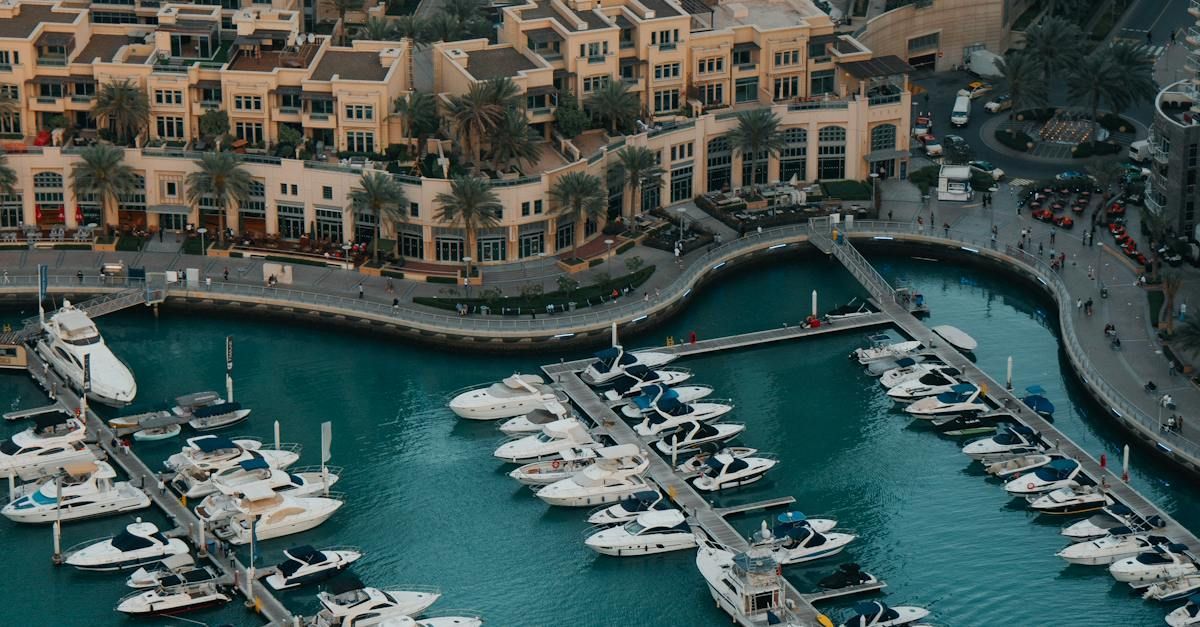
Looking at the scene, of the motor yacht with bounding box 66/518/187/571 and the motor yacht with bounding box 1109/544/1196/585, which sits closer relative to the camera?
the motor yacht with bounding box 1109/544/1196/585

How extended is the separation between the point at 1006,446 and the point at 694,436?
72.4 feet

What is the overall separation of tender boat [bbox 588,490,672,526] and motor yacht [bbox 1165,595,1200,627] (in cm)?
3451

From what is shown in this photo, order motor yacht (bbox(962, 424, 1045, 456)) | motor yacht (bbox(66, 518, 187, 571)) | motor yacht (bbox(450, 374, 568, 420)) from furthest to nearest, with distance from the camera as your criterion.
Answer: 1. motor yacht (bbox(450, 374, 568, 420))
2. motor yacht (bbox(962, 424, 1045, 456))
3. motor yacht (bbox(66, 518, 187, 571))

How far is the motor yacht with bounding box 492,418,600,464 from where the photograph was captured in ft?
607

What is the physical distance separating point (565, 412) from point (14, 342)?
4324cm

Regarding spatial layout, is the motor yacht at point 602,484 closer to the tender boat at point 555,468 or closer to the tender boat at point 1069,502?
the tender boat at point 555,468

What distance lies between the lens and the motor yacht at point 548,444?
607 feet

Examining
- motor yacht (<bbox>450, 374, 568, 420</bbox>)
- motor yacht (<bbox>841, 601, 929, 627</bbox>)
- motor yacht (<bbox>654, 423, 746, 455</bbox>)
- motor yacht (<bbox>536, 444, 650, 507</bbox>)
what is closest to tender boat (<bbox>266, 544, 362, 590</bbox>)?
motor yacht (<bbox>536, 444, 650, 507</bbox>)

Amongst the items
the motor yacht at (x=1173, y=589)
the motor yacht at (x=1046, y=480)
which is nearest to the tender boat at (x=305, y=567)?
the motor yacht at (x=1046, y=480)

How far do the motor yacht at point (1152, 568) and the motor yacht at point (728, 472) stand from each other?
85.7 ft

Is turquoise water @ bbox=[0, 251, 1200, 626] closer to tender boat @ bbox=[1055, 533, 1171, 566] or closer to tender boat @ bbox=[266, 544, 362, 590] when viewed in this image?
tender boat @ bbox=[1055, 533, 1171, 566]

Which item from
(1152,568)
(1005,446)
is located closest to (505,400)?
(1005,446)

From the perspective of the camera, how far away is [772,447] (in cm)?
18788

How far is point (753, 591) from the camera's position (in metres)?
163
